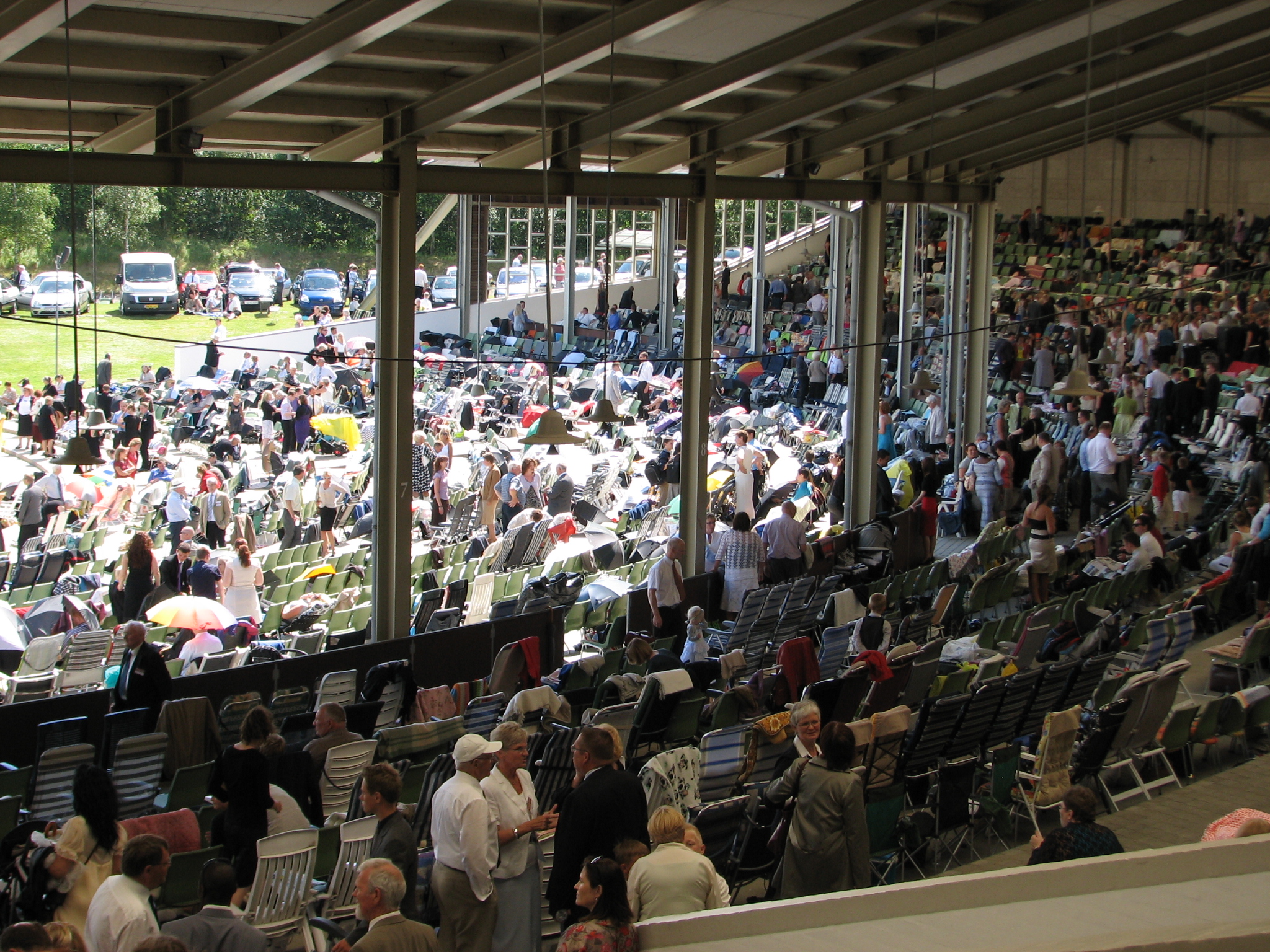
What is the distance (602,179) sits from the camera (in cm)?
1191

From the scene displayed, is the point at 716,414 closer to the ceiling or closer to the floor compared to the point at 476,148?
closer to the floor

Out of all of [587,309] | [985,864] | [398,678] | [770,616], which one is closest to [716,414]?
[587,309]

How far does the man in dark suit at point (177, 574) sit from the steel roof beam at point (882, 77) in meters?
5.95

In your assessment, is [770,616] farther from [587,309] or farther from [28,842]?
[587,309]

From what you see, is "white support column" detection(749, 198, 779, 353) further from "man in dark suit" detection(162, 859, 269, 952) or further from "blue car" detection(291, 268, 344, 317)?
"man in dark suit" detection(162, 859, 269, 952)

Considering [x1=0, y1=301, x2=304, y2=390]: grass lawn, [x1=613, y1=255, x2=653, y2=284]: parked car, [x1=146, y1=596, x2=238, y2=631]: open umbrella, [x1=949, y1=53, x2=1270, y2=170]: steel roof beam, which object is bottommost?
[x1=146, y1=596, x2=238, y2=631]: open umbrella

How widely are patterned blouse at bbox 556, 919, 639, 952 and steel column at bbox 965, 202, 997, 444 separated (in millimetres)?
16895

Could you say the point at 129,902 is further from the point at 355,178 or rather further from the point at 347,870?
the point at 355,178

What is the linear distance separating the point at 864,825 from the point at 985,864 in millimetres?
1794

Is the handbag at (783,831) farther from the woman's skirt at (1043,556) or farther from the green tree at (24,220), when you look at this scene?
the green tree at (24,220)

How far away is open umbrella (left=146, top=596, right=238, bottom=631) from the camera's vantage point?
393 inches

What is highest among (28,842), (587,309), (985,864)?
(587,309)

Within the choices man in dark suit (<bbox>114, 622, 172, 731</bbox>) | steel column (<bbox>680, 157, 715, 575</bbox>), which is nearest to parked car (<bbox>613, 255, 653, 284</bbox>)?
steel column (<bbox>680, 157, 715, 575</bbox>)

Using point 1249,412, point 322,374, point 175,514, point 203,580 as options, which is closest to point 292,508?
point 175,514
